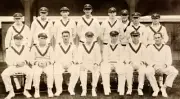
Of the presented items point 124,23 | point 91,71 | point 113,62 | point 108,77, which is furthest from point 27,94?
point 124,23

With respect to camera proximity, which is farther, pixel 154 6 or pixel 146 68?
pixel 154 6

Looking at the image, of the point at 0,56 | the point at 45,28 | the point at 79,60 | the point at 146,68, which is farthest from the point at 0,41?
the point at 146,68

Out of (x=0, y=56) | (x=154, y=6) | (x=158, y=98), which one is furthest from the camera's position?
(x=154, y=6)

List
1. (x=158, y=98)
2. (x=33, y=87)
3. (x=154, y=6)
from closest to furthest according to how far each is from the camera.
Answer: (x=158, y=98)
(x=33, y=87)
(x=154, y=6)

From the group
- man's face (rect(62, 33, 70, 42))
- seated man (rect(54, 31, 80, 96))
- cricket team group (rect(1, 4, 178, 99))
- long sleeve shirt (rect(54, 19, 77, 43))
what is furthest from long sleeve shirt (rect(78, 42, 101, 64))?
long sleeve shirt (rect(54, 19, 77, 43))

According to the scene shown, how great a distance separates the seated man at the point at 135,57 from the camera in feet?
25.9

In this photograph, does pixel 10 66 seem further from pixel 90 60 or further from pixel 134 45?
pixel 134 45

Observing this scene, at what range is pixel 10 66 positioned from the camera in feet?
25.7

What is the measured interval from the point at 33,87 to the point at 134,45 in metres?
2.22

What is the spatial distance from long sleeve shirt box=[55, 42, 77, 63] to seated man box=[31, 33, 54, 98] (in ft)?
0.54

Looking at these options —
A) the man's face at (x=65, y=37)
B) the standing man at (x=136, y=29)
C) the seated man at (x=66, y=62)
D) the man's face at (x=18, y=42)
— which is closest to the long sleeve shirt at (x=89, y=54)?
the seated man at (x=66, y=62)

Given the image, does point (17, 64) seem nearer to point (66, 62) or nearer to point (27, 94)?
point (27, 94)

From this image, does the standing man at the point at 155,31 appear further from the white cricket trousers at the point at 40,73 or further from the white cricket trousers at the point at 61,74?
the white cricket trousers at the point at 40,73

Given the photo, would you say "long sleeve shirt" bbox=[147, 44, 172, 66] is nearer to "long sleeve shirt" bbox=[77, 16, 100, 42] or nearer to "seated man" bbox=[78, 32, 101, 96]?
"seated man" bbox=[78, 32, 101, 96]
